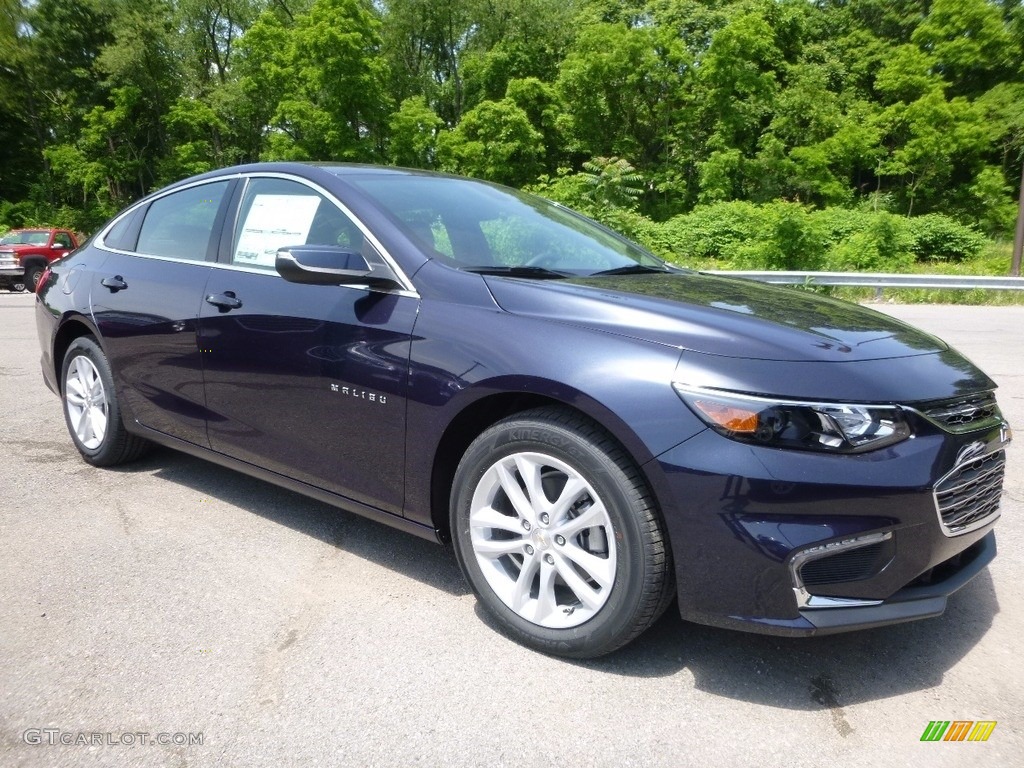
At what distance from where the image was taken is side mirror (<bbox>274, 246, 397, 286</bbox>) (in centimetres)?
288

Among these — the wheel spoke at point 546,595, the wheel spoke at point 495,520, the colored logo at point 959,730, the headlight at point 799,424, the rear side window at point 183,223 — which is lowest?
the colored logo at point 959,730

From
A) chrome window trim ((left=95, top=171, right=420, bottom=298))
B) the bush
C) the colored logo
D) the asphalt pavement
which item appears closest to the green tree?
the bush

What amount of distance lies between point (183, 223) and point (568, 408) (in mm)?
2441

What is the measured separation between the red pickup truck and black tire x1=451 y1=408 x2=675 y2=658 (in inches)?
769

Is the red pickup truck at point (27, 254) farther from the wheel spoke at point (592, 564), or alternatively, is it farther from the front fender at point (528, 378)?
the wheel spoke at point (592, 564)

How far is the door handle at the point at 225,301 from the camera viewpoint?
3448 millimetres

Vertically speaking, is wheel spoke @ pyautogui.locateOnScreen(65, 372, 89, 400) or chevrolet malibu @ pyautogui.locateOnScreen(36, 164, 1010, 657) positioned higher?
chevrolet malibu @ pyautogui.locateOnScreen(36, 164, 1010, 657)

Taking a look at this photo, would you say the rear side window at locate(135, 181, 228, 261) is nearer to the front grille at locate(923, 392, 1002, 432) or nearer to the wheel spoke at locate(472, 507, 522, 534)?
the wheel spoke at locate(472, 507, 522, 534)

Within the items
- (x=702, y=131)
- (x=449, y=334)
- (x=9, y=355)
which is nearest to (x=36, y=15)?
(x=702, y=131)

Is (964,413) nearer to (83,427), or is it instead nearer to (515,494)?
(515,494)

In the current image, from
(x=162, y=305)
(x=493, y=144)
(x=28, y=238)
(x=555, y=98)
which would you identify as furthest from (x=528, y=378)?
(x=555, y=98)

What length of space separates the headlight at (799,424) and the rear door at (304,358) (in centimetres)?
113

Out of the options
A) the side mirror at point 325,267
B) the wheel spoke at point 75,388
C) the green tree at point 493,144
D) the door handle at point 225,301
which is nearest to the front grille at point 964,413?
the side mirror at point 325,267

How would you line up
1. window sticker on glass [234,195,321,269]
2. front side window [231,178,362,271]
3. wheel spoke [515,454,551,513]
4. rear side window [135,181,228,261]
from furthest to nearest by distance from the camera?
rear side window [135,181,228,261] < window sticker on glass [234,195,321,269] < front side window [231,178,362,271] < wheel spoke [515,454,551,513]
